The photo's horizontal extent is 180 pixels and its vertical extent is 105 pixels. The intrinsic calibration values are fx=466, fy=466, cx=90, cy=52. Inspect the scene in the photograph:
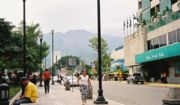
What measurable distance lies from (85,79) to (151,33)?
48.2 metres

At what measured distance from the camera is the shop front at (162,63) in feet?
179

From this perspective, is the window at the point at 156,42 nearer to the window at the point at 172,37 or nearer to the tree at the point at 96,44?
the window at the point at 172,37

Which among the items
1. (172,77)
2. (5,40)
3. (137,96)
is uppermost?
(5,40)

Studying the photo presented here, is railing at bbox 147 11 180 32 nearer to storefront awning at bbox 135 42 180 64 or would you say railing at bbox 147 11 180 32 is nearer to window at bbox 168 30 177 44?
window at bbox 168 30 177 44

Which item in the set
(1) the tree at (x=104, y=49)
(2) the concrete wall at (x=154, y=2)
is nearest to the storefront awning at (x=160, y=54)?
(2) the concrete wall at (x=154, y=2)

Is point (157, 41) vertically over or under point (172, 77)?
over

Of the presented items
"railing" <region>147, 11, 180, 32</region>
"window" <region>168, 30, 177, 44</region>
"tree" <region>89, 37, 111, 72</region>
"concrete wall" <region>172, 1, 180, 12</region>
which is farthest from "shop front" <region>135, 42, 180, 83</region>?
"tree" <region>89, 37, 111, 72</region>

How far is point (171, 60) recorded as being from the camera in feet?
195

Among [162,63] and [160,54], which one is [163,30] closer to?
[160,54]

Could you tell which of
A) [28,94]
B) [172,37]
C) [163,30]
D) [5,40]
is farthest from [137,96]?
[163,30]

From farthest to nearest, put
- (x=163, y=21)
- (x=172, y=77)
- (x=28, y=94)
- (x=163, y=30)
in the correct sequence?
(x=163, y=21), (x=163, y=30), (x=172, y=77), (x=28, y=94)

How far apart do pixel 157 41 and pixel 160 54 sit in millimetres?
6613

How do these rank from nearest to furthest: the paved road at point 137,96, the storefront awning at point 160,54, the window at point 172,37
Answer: the paved road at point 137,96
the storefront awning at point 160,54
the window at point 172,37

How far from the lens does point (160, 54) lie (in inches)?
2312
